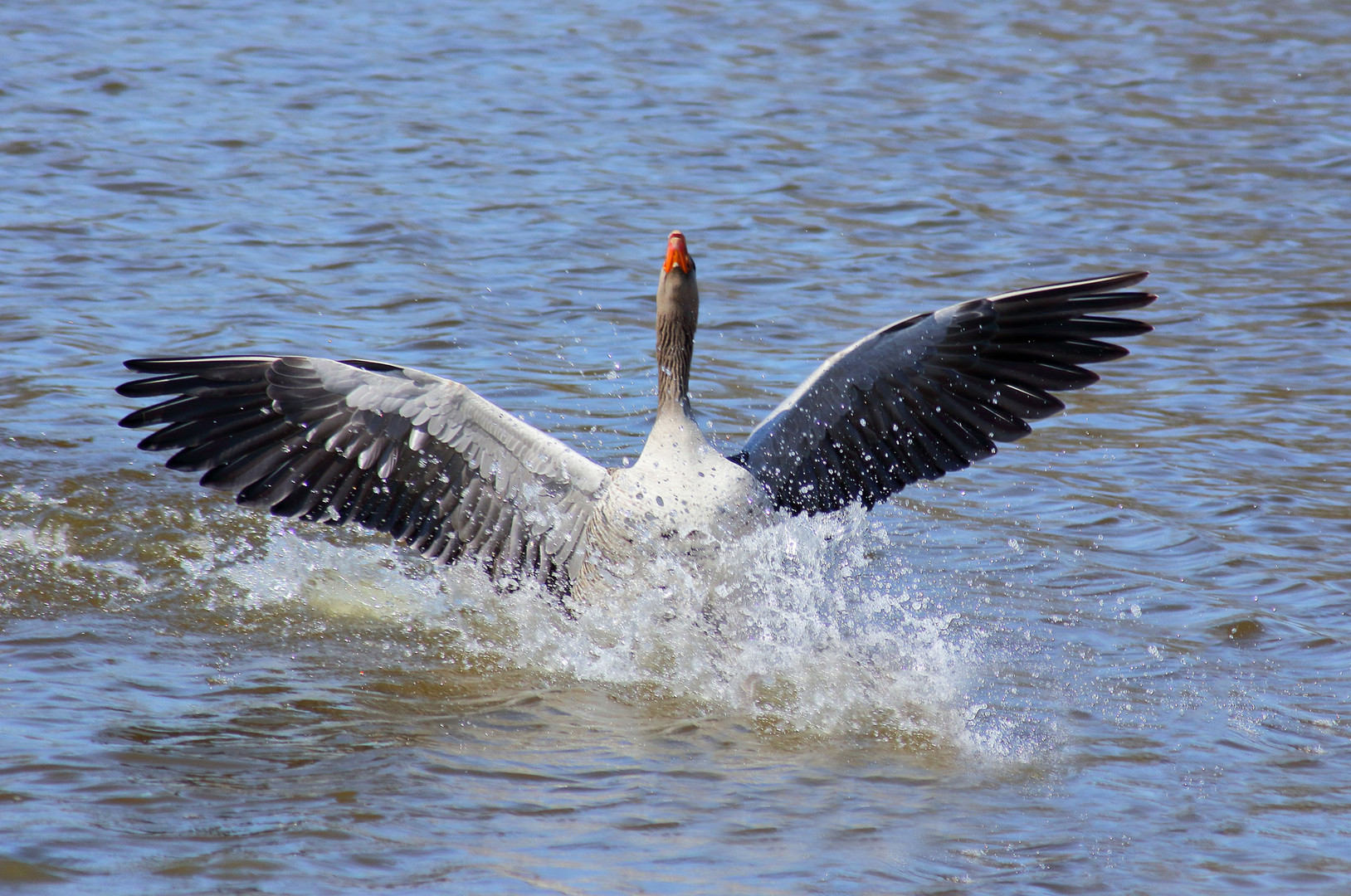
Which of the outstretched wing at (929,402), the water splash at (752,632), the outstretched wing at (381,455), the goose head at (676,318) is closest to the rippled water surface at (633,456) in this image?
the water splash at (752,632)

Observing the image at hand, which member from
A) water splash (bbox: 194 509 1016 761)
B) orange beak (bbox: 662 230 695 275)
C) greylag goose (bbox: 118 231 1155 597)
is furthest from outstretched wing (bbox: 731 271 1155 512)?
orange beak (bbox: 662 230 695 275)

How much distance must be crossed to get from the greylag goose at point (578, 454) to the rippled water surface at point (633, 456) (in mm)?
318

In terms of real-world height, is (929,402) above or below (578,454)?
above

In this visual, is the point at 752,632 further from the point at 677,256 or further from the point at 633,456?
the point at 633,456

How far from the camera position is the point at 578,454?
6113 mm

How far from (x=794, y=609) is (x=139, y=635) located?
98.2 inches

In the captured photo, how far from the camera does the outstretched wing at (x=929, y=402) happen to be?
600 cm

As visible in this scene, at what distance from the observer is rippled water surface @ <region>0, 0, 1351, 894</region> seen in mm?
4582

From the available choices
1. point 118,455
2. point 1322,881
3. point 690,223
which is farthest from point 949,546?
point 690,223

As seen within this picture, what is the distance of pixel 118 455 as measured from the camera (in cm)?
756

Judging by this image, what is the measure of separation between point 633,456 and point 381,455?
202cm

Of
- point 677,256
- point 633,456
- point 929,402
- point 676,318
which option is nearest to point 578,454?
point 676,318

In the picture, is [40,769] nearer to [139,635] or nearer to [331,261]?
[139,635]

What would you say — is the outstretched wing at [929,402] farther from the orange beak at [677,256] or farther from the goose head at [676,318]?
the orange beak at [677,256]
